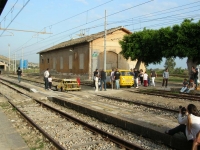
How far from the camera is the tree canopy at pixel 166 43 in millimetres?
26328

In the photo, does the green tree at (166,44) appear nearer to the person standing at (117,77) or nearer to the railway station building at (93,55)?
the railway station building at (93,55)

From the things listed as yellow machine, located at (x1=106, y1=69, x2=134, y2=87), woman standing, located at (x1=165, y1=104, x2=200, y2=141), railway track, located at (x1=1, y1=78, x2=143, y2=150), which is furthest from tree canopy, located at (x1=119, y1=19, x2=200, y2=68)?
woman standing, located at (x1=165, y1=104, x2=200, y2=141)

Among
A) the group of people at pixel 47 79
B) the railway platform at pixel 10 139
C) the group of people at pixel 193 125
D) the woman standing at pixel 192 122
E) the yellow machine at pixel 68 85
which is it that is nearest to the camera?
the group of people at pixel 193 125

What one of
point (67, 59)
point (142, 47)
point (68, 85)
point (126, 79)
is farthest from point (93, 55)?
point (68, 85)

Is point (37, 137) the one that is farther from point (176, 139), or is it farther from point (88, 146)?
point (176, 139)

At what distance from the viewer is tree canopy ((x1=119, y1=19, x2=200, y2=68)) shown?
26.3 meters

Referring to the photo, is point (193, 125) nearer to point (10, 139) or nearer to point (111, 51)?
point (10, 139)

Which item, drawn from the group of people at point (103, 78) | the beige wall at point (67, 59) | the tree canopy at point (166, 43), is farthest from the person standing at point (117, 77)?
the beige wall at point (67, 59)

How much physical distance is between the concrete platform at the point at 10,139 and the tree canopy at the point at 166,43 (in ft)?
70.5

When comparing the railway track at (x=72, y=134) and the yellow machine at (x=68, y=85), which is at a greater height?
the yellow machine at (x=68, y=85)

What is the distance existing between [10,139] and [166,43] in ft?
79.9

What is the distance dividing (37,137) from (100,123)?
283cm

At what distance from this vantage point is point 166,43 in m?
29.1

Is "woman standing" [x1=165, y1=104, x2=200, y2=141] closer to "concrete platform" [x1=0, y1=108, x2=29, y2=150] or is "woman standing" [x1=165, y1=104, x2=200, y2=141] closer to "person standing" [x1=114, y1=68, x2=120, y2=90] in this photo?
"concrete platform" [x1=0, y1=108, x2=29, y2=150]
